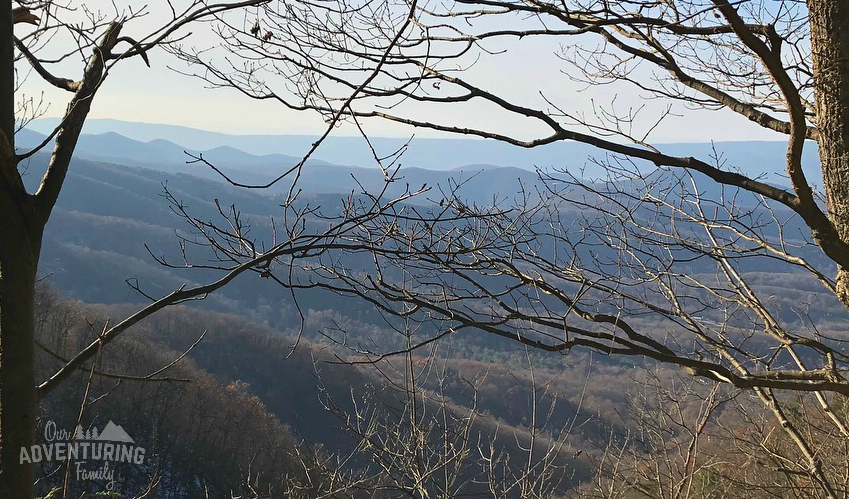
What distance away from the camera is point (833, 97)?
2738mm

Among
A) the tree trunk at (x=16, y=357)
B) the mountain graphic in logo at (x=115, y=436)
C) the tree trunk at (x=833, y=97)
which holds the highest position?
the tree trunk at (x=833, y=97)

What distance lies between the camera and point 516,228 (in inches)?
162

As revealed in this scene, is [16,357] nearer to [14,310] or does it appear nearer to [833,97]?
[14,310]

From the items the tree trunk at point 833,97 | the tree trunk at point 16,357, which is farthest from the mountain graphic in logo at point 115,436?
the tree trunk at point 833,97

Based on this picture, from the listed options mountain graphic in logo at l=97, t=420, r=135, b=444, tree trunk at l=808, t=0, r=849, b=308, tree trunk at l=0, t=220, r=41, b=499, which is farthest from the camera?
mountain graphic in logo at l=97, t=420, r=135, b=444

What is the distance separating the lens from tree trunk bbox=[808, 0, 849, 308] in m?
2.67

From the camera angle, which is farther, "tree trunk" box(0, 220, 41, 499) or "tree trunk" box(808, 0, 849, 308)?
"tree trunk" box(808, 0, 849, 308)

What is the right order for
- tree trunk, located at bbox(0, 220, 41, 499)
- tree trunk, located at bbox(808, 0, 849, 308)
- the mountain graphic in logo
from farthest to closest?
the mountain graphic in logo → tree trunk, located at bbox(808, 0, 849, 308) → tree trunk, located at bbox(0, 220, 41, 499)

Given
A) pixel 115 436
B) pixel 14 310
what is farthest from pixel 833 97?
pixel 115 436

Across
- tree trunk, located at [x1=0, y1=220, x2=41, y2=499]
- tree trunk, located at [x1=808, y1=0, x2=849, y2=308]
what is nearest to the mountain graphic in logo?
tree trunk, located at [x1=0, y1=220, x2=41, y2=499]

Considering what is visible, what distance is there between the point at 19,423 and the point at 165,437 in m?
30.3

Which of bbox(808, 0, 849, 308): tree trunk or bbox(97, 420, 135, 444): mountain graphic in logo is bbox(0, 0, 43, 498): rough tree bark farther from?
bbox(808, 0, 849, 308): tree trunk

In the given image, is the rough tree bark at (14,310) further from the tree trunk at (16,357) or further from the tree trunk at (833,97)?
the tree trunk at (833,97)

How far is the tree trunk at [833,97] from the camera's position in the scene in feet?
8.76
